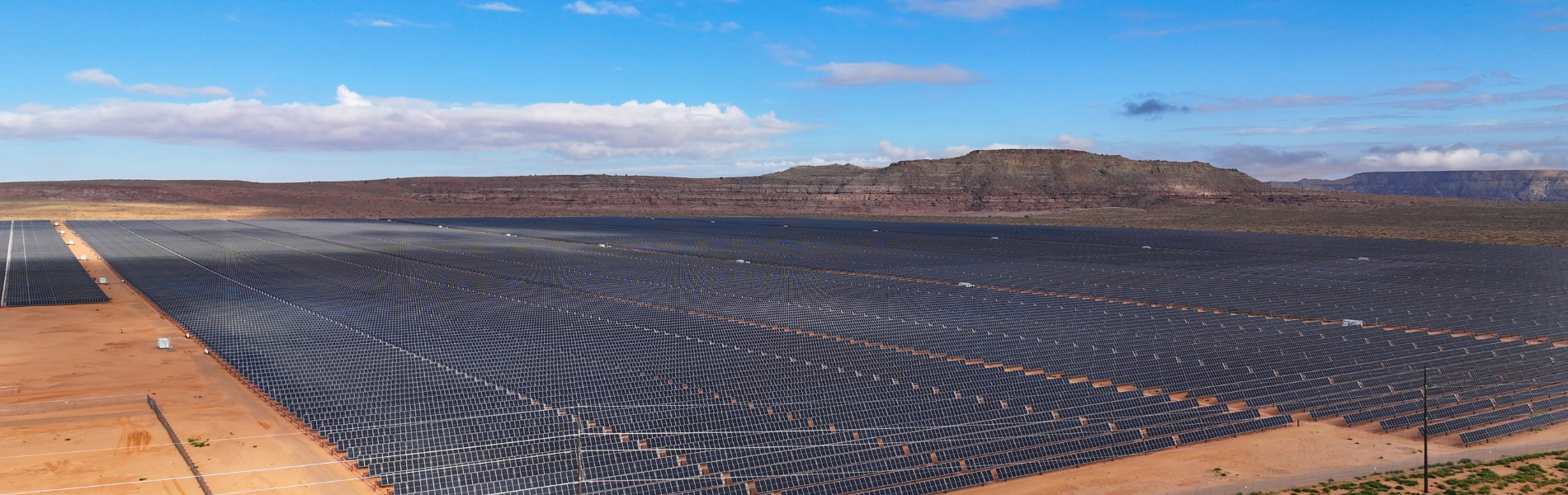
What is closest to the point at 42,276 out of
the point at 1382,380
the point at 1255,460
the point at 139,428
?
the point at 139,428

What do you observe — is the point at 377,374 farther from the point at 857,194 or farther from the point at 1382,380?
the point at 857,194

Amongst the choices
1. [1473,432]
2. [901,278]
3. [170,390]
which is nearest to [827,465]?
[1473,432]

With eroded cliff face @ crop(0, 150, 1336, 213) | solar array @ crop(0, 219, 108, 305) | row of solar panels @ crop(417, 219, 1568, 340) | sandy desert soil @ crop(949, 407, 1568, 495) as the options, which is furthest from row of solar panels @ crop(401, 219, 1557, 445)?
eroded cliff face @ crop(0, 150, 1336, 213)

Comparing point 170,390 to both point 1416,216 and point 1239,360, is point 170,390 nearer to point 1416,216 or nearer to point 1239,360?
point 1239,360

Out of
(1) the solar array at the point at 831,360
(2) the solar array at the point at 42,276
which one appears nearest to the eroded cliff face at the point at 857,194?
(2) the solar array at the point at 42,276

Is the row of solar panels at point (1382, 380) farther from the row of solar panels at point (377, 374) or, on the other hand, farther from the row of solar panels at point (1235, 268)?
the row of solar panels at point (1235, 268)

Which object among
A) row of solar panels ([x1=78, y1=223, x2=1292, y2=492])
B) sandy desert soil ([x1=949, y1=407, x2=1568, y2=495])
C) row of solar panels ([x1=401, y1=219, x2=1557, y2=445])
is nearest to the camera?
sandy desert soil ([x1=949, y1=407, x2=1568, y2=495])

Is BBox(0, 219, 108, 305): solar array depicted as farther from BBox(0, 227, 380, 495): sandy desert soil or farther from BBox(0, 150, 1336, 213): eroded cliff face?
BBox(0, 150, 1336, 213): eroded cliff face
